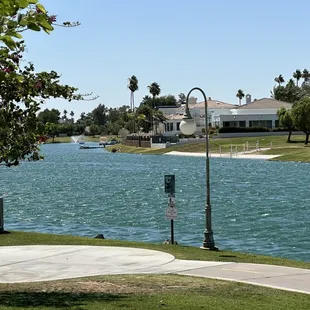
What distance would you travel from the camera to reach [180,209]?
38656mm

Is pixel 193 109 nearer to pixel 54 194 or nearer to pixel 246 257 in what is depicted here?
pixel 54 194

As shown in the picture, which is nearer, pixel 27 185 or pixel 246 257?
pixel 246 257

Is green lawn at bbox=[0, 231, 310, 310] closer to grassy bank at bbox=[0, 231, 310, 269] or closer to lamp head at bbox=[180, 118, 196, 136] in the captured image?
grassy bank at bbox=[0, 231, 310, 269]

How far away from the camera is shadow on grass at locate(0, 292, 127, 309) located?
11102 millimetres

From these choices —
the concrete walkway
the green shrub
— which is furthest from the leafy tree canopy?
the green shrub

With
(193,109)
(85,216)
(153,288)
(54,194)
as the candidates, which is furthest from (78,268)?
(193,109)

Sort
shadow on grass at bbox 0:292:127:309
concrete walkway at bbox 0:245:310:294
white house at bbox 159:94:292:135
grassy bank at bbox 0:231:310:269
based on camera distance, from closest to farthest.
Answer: shadow on grass at bbox 0:292:127:309 < concrete walkway at bbox 0:245:310:294 < grassy bank at bbox 0:231:310:269 < white house at bbox 159:94:292:135

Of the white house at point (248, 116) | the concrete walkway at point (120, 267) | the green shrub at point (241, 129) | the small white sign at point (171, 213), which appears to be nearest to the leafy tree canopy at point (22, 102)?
the concrete walkway at point (120, 267)

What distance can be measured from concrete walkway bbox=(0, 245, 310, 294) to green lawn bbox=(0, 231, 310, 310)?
0.87 metres

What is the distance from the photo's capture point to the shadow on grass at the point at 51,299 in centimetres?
1110

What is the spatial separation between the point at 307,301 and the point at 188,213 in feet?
80.2

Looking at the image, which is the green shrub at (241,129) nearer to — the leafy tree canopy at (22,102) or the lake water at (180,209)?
the lake water at (180,209)

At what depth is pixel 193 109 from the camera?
17175 cm

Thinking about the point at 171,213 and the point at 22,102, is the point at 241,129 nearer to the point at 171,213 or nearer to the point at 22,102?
the point at 171,213
